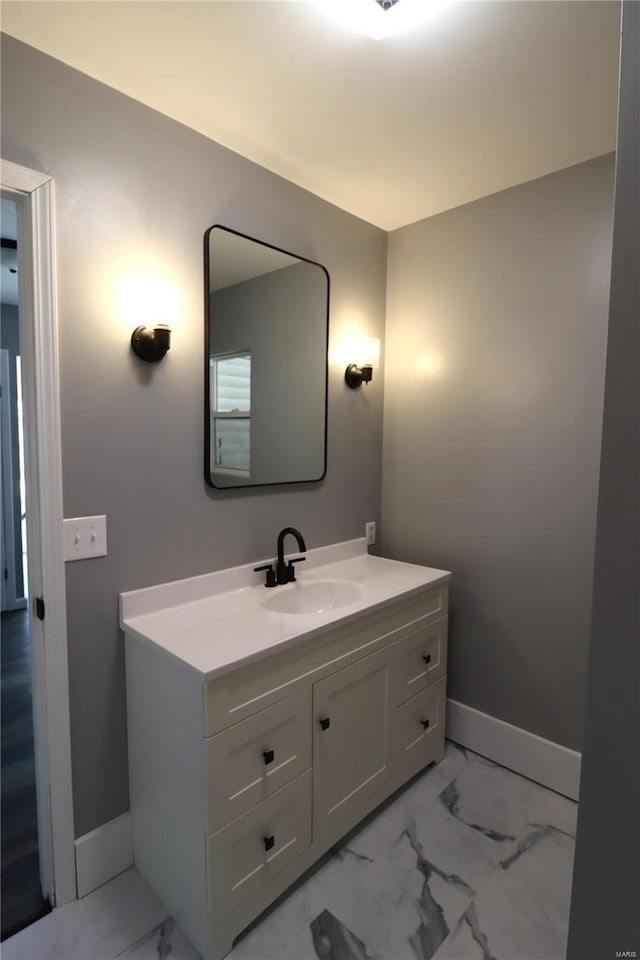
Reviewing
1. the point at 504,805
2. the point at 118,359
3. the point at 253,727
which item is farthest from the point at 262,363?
the point at 504,805

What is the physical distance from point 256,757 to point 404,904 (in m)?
0.68

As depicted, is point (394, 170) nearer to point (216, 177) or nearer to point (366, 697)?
point (216, 177)

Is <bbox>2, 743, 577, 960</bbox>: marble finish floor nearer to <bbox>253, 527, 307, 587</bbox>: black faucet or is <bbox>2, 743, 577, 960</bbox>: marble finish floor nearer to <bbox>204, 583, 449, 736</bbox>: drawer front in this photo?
<bbox>204, 583, 449, 736</bbox>: drawer front

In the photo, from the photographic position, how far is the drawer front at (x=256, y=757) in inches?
51.0

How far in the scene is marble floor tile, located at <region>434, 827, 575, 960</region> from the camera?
1381 millimetres

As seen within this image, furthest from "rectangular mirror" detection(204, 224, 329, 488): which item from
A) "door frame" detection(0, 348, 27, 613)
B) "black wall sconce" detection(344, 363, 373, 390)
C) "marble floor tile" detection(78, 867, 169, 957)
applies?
"door frame" detection(0, 348, 27, 613)

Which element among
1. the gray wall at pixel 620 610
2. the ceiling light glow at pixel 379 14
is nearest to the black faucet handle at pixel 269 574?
the gray wall at pixel 620 610

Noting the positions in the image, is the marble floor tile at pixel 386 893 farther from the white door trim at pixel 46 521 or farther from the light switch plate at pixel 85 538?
the light switch plate at pixel 85 538

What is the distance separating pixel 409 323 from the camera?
2412 mm

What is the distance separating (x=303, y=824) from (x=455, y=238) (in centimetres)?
236

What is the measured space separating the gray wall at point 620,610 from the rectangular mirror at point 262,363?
4.83ft

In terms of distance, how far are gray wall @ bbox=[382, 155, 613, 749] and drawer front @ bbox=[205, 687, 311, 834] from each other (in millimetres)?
1067

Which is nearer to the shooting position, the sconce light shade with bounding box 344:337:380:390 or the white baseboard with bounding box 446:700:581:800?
the white baseboard with bounding box 446:700:581:800

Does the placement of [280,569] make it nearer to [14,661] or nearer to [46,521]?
[46,521]
